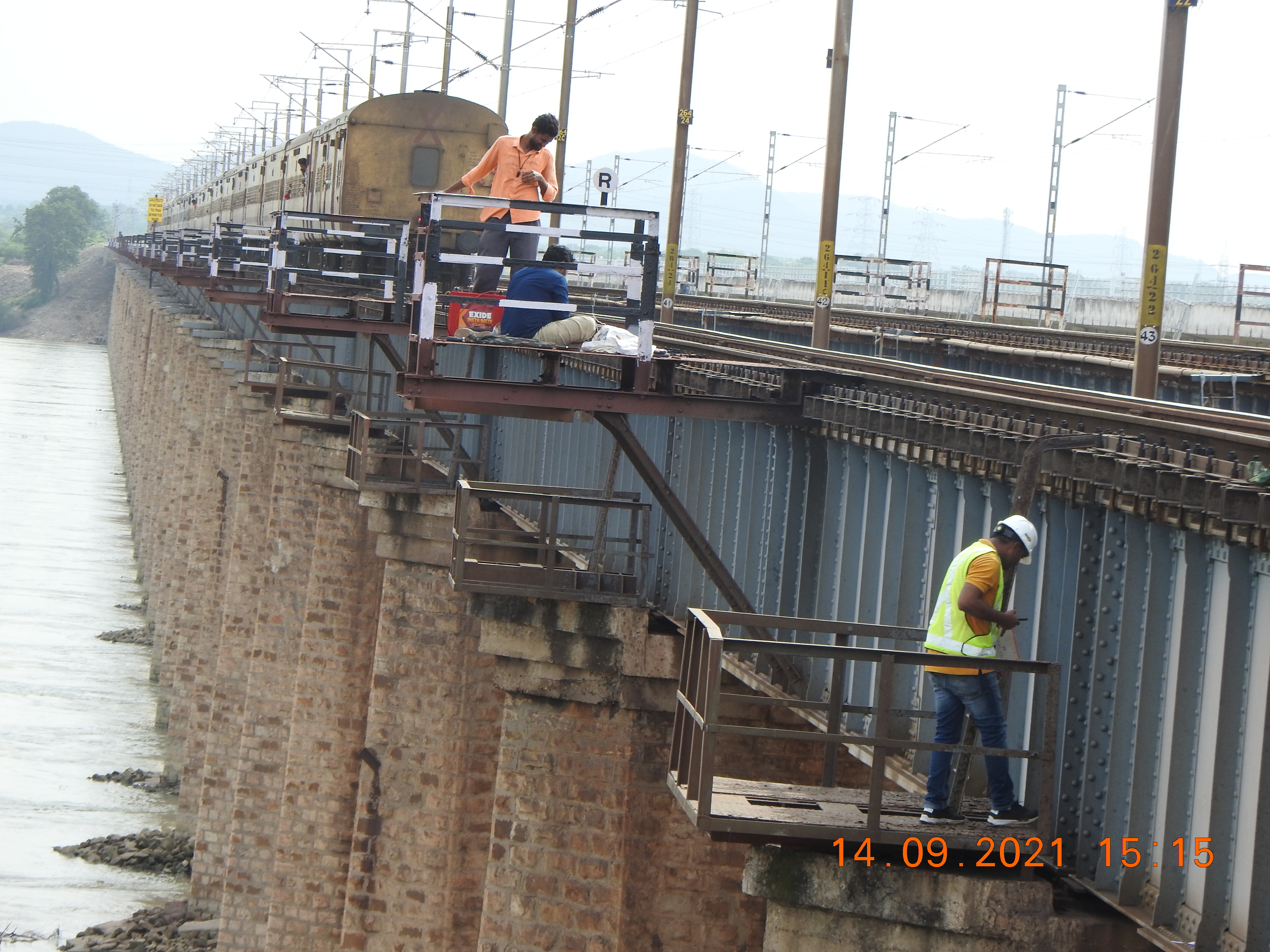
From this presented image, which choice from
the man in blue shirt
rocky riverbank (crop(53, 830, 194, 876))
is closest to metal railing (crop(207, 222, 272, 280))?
rocky riverbank (crop(53, 830, 194, 876))

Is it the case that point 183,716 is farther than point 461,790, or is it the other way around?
point 183,716

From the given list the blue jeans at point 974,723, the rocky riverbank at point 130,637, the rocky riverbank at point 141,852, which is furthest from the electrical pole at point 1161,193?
the rocky riverbank at point 130,637

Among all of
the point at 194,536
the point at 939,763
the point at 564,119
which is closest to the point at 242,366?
the point at 194,536

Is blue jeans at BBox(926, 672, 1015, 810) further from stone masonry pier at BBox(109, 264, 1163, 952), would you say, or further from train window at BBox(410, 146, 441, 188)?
train window at BBox(410, 146, 441, 188)

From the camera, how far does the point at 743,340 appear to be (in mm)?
15273

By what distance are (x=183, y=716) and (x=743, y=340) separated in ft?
66.7

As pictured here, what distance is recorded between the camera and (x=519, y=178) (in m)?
10.3

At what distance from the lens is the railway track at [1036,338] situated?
15.9 m

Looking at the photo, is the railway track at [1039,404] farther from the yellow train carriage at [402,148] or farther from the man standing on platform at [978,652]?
the yellow train carriage at [402,148]

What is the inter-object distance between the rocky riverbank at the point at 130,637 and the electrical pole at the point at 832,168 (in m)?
30.3

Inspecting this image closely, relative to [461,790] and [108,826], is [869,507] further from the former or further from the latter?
[108,826]

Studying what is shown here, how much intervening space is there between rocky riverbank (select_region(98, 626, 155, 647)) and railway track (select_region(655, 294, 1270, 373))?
2061 cm

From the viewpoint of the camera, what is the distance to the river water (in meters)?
26.0
